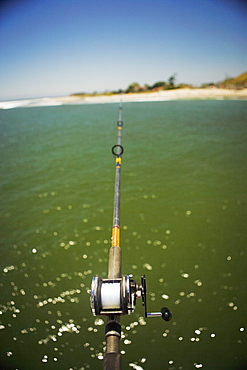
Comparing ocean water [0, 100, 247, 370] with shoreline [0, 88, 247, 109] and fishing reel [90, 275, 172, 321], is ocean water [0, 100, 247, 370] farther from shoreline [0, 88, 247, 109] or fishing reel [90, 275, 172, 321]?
shoreline [0, 88, 247, 109]

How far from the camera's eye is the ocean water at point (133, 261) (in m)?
4.77

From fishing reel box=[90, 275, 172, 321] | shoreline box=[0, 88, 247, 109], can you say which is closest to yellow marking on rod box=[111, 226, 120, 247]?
fishing reel box=[90, 275, 172, 321]

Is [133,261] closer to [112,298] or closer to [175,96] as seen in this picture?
[112,298]

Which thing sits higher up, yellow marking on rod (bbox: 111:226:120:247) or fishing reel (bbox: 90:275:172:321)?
yellow marking on rod (bbox: 111:226:120:247)

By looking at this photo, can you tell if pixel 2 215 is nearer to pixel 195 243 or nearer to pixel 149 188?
pixel 149 188

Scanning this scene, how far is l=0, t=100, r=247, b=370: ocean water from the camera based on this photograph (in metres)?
4.77

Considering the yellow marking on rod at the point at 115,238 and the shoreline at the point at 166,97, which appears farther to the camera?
the shoreline at the point at 166,97

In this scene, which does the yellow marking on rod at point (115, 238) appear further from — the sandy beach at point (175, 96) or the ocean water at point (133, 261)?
the sandy beach at point (175, 96)

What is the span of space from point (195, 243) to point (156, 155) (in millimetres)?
9158

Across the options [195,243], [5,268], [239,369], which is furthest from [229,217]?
[5,268]

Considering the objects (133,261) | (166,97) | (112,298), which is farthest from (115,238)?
(166,97)

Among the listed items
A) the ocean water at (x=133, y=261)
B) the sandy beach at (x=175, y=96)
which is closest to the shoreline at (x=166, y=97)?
the sandy beach at (x=175, y=96)

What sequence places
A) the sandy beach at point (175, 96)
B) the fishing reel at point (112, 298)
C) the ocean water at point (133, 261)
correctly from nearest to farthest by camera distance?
the fishing reel at point (112, 298) → the ocean water at point (133, 261) → the sandy beach at point (175, 96)

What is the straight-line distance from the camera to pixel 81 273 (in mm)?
6320
